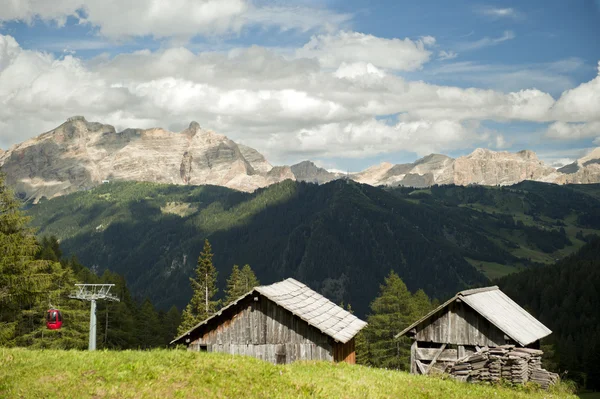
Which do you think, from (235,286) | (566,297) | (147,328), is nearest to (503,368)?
(235,286)

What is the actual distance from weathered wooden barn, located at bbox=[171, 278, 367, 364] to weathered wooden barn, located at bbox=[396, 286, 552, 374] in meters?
4.65

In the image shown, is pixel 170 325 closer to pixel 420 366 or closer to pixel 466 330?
pixel 420 366

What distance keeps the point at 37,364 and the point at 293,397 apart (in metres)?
9.48

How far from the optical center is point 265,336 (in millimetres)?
34969

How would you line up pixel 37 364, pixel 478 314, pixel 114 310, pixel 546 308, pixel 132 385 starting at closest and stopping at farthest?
pixel 132 385
pixel 37 364
pixel 478 314
pixel 114 310
pixel 546 308

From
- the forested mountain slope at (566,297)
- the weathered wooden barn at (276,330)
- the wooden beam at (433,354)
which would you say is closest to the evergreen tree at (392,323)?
the wooden beam at (433,354)

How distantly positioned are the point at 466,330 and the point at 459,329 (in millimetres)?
465

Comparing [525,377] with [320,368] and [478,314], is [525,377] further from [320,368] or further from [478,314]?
[320,368]

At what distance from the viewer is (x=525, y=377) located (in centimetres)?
2803

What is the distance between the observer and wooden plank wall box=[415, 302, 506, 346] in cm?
3409

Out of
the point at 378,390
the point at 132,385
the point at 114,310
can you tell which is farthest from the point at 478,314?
the point at 114,310

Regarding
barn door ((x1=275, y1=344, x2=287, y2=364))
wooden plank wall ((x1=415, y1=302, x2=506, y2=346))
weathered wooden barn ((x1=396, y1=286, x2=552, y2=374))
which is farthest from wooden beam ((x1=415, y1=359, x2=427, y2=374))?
barn door ((x1=275, y1=344, x2=287, y2=364))

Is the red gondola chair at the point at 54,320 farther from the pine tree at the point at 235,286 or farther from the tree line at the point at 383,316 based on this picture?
the pine tree at the point at 235,286

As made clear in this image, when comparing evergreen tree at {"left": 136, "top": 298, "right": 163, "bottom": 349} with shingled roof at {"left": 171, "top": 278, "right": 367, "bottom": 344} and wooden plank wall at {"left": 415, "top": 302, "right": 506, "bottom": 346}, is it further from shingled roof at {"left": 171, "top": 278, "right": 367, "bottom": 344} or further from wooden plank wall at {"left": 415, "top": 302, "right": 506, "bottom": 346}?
wooden plank wall at {"left": 415, "top": 302, "right": 506, "bottom": 346}
